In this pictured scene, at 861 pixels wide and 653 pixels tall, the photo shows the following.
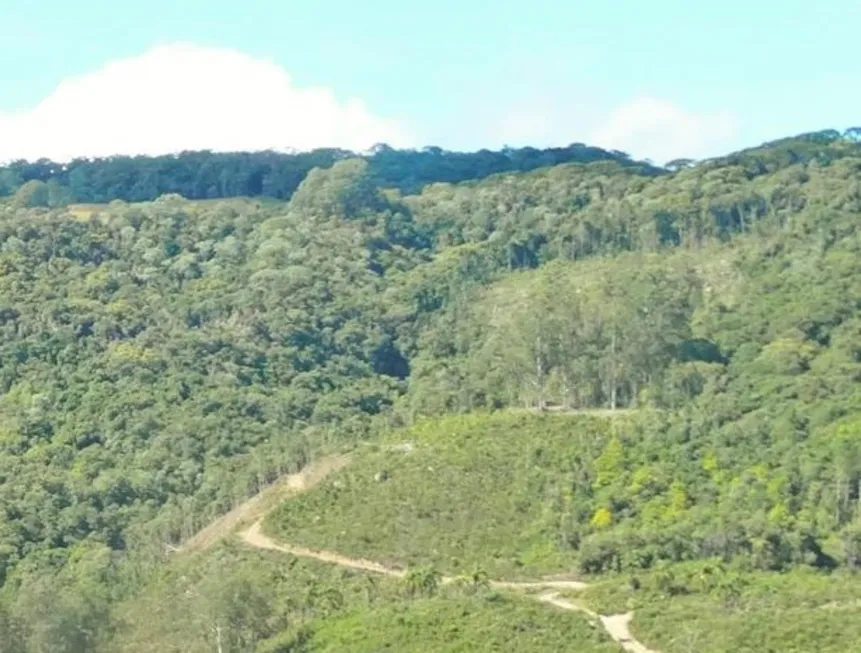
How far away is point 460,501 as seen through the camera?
197 feet

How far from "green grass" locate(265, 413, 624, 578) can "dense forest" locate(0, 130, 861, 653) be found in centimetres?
27

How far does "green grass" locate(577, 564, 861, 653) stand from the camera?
4231 cm

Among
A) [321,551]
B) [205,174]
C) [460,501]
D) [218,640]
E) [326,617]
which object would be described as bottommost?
[218,640]

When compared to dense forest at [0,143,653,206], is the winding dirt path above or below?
below

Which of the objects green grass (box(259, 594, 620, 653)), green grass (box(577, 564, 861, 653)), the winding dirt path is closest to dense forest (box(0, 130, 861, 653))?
green grass (box(259, 594, 620, 653))

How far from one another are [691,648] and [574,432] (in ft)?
76.2

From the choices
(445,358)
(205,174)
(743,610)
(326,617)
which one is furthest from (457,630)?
(205,174)

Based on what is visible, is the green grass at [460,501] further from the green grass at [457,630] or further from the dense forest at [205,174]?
the dense forest at [205,174]

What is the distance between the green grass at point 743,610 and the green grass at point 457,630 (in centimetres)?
205

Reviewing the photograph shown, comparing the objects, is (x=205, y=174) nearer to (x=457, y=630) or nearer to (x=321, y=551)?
(x=321, y=551)

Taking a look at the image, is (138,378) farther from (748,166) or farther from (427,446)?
(748,166)

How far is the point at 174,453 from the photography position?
73.6 metres

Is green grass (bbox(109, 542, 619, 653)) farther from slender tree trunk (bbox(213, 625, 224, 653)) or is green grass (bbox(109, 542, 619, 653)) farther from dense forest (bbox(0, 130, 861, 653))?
dense forest (bbox(0, 130, 861, 653))

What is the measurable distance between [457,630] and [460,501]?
15.1 metres
